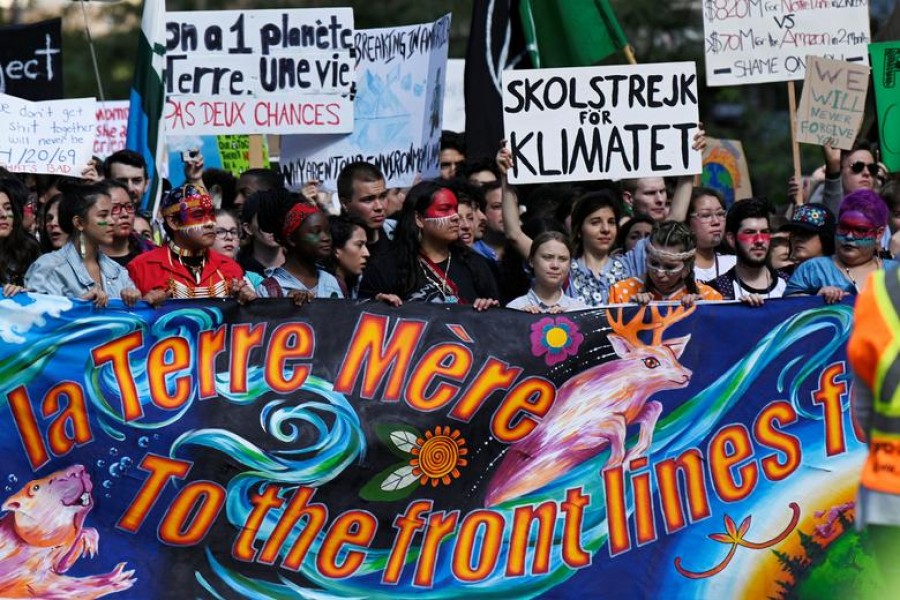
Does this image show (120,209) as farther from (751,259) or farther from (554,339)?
(751,259)

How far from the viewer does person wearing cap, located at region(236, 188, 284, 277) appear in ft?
31.7

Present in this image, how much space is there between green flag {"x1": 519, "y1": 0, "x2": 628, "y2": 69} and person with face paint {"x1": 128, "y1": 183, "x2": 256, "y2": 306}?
12.0 feet

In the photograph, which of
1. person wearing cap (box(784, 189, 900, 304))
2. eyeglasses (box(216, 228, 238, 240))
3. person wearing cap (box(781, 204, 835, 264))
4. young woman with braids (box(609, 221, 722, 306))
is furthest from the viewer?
eyeglasses (box(216, 228, 238, 240))

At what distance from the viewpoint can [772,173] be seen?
25.2 meters

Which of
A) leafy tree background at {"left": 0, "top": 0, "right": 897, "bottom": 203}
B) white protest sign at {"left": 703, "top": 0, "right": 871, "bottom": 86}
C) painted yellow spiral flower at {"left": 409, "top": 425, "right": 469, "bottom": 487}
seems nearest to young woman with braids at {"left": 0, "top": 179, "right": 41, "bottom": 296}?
painted yellow spiral flower at {"left": 409, "top": 425, "right": 469, "bottom": 487}

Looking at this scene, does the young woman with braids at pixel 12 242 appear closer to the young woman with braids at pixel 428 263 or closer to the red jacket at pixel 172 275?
the red jacket at pixel 172 275

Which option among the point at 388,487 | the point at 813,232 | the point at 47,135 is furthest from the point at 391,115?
the point at 388,487

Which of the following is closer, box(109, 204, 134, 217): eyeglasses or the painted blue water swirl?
the painted blue water swirl

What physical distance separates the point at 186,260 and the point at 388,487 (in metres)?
1.46

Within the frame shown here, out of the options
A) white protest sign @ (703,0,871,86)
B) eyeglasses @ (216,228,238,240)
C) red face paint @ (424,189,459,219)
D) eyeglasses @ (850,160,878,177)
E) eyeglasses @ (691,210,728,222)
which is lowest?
eyeglasses @ (691,210,728,222)

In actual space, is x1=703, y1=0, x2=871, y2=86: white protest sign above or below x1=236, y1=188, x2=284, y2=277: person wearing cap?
above

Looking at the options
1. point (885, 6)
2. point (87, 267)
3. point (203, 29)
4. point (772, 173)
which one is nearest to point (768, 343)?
point (87, 267)

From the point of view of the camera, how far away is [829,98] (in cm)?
1100

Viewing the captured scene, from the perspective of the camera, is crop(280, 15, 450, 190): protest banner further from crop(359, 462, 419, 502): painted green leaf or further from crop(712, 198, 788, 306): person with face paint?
crop(359, 462, 419, 502): painted green leaf
